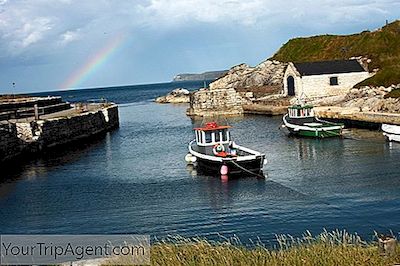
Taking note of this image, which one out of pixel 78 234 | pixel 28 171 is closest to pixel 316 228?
pixel 78 234

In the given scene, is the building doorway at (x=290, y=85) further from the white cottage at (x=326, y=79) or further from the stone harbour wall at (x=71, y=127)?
the stone harbour wall at (x=71, y=127)

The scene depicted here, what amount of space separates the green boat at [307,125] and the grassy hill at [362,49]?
60.6 feet

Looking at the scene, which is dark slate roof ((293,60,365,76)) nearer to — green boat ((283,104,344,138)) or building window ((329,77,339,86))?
building window ((329,77,339,86))

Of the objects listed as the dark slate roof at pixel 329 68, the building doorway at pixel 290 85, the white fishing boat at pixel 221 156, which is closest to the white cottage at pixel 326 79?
the dark slate roof at pixel 329 68

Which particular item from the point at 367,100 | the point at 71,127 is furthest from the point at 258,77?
the point at 71,127

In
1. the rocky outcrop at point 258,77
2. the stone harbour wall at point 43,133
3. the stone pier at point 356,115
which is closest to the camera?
the stone harbour wall at point 43,133

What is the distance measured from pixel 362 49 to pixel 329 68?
1501 centimetres

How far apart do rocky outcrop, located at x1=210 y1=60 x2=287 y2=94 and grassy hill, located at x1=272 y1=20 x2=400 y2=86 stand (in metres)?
2.46

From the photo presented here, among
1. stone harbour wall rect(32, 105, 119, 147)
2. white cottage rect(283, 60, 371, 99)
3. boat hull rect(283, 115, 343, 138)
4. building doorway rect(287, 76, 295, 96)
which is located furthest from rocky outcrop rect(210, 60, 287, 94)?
boat hull rect(283, 115, 343, 138)

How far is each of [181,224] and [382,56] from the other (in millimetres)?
62653

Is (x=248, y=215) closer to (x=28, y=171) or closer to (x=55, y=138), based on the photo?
(x=28, y=171)

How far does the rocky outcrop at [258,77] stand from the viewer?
308 ft

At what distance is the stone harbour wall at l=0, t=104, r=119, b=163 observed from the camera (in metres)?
41.2

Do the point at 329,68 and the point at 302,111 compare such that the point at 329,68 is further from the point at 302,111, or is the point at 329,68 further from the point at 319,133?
the point at 319,133
